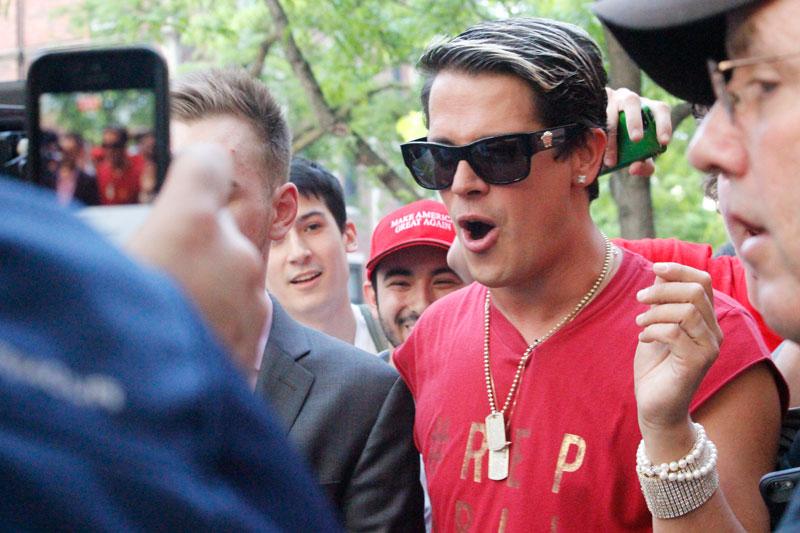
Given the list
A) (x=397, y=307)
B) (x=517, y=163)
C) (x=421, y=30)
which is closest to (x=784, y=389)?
(x=517, y=163)

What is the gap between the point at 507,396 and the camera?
2.70 metres

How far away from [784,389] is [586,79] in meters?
1.03

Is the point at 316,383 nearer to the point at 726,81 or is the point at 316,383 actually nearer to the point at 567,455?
the point at 567,455

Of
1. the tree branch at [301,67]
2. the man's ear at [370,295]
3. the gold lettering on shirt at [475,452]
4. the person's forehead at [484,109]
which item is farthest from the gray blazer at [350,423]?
the tree branch at [301,67]

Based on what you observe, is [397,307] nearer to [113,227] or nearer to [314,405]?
[314,405]

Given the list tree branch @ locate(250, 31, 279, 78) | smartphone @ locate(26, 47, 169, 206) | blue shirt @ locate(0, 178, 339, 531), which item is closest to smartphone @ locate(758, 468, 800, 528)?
smartphone @ locate(26, 47, 169, 206)

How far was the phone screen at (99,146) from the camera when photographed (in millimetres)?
1201

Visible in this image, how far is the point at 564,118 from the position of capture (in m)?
2.92

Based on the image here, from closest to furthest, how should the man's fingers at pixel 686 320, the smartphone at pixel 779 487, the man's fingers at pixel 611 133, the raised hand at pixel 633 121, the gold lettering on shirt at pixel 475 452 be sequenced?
1. the smartphone at pixel 779 487
2. the man's fingers at pixel 686 320
3. the gold lettering on shirt at pixel 475 452
4. the raised hand at pixel 633 121
5. the man's fingers at pixel 611 133

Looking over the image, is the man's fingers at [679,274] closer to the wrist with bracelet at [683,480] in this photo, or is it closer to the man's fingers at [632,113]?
the wrist with bracelet at [683,480]

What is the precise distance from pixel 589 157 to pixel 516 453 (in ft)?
2.96

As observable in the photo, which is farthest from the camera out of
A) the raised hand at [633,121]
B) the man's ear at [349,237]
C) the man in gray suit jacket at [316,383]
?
the man's ear at [349,237]

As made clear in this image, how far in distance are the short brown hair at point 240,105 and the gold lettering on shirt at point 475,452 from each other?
108 cm

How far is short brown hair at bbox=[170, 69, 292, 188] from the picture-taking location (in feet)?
10.7
